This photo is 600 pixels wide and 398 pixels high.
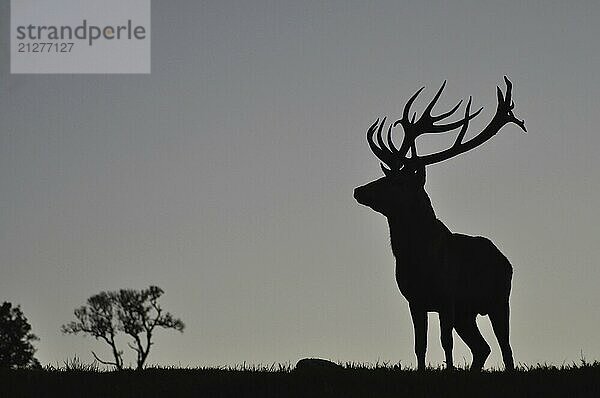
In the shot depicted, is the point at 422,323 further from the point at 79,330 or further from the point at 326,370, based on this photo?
the point at 79,330

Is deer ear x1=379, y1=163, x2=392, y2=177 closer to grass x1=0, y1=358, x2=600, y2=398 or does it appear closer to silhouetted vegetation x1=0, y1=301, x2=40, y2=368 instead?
grass x1=0, y1=358, x2=600, y2=398

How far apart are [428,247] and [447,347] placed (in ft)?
4.97

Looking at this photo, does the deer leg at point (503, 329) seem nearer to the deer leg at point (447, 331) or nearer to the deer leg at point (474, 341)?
the deer leg at point (474, 341)

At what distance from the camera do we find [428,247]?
57.3 ft

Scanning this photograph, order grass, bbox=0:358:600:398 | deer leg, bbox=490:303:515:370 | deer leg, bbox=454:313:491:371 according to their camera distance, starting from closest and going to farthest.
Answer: grass, bbox=0:358:600:398
deer leg, bbox=490:303:515:370
deer leg, bbox=454:313:491:371

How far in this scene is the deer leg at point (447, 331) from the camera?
669 inches

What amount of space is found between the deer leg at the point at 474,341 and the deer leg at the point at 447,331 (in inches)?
52.3

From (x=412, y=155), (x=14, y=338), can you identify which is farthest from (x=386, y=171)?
(x=14, y=338)

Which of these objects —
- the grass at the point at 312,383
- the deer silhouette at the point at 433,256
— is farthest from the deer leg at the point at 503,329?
the grass at the point at 312,383

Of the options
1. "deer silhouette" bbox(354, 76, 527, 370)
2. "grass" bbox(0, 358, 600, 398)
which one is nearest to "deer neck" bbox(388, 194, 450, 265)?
"deer silhouette" bbox(354, 76, 527, 370)

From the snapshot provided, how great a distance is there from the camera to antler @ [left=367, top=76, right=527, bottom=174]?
59.4 feet

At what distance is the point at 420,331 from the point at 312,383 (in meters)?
3.38

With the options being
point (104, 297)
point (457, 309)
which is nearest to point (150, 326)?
point (104, 297)

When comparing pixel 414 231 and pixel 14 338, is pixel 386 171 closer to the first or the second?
pixel 414 231
